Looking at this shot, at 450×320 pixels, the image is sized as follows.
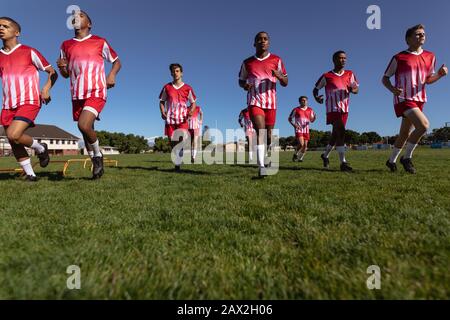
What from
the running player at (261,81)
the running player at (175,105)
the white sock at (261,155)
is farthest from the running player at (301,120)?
the white sock at (261,155)

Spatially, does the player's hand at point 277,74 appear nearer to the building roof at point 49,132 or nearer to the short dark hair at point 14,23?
the short dark hair at point 14,23

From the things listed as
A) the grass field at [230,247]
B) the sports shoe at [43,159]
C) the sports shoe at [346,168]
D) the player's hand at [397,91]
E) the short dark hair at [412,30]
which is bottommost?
the grass field at [230,247]

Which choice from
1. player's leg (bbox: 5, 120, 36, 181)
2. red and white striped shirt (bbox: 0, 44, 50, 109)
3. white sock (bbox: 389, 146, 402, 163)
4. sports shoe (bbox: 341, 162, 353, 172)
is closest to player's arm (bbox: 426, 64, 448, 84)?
A: white sock (bbox: 389, 146, 402, 163)

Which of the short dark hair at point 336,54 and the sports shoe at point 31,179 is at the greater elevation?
the short dark hair at point 336,54

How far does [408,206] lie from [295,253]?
1608 mm

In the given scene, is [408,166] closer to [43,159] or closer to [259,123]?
[259,123]

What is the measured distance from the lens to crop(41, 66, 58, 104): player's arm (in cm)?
525

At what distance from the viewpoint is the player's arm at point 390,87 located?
18.9ft

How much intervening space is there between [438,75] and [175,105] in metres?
6.16

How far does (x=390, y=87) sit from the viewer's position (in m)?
5.92

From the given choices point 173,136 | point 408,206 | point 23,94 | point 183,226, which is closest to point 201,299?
point 183,226

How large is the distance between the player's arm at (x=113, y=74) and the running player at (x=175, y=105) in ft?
8.72

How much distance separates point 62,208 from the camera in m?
2.91

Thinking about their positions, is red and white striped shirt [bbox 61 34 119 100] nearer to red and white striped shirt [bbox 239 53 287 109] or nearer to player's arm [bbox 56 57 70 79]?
player's arm [bbox 56 57 70 79]
